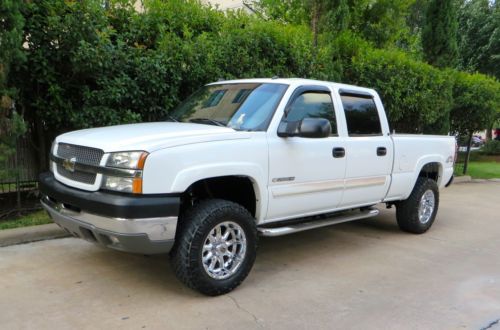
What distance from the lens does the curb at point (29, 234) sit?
5570mm

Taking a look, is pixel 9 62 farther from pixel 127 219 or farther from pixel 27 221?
pixel 127 219

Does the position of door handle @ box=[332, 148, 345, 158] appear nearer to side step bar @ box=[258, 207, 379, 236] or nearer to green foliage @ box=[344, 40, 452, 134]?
side step bar @ box=[258, 207, 379, 236]

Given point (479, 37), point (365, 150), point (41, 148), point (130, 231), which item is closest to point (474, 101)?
point (365, 150)

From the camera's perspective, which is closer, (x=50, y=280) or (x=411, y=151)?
(x=50, y=280)

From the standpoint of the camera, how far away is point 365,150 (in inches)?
222

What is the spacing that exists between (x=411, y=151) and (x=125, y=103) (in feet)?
13.1

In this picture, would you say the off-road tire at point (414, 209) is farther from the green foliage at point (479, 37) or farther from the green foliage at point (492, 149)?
the green foliage at point (479, 37)

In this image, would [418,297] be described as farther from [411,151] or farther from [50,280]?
[50,280]

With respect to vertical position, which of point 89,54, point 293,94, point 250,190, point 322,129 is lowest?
point 250,190

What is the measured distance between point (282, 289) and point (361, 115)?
245 centimetres

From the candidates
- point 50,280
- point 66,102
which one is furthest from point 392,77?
point 50,280

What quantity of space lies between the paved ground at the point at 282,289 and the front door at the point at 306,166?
734 millimetres

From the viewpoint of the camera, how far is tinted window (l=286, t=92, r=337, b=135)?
16.5 ft

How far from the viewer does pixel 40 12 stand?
6.14m
